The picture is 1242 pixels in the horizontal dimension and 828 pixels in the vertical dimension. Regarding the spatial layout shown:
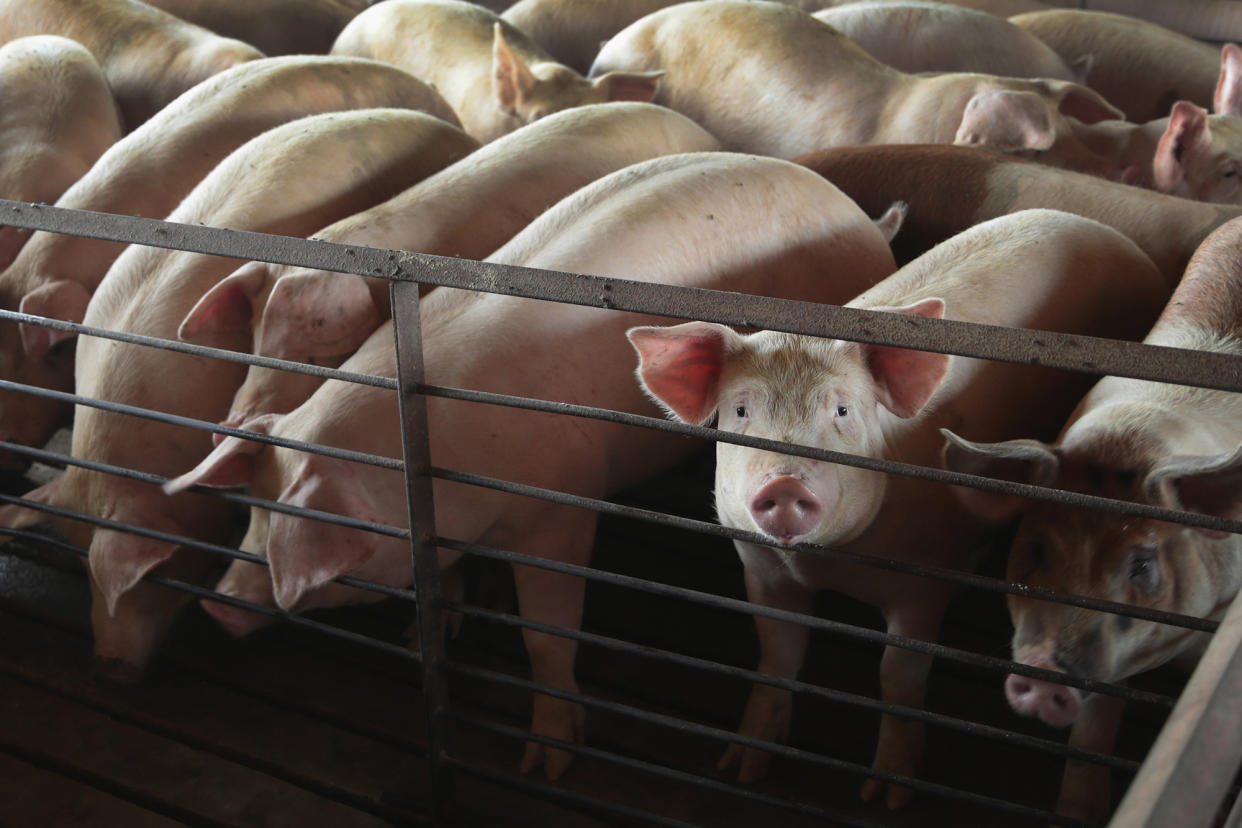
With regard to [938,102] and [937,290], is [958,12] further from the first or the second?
[937,290]

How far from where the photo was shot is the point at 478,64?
145 inches

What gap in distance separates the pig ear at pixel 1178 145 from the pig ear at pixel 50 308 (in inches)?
101

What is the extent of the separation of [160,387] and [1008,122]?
2.16 meters

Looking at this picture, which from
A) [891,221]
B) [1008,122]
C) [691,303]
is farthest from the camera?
[1008,122]

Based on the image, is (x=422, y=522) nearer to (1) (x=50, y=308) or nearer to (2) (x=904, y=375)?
(2) (x=904, y=375)

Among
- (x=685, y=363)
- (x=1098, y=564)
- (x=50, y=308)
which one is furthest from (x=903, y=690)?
(x=50, y=308)

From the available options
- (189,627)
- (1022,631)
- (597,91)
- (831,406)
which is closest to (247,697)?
(189,627)

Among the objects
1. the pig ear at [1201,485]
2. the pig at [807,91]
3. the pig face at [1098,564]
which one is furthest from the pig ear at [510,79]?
the pig ear at [1201,485]

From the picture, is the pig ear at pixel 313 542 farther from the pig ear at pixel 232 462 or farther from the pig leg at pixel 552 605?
the pig leg at pixel 552 605

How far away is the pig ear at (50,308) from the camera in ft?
7.91

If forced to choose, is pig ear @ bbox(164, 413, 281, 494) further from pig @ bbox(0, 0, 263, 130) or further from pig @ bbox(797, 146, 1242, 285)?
pig @ bbox(0, 0, 263, 130)

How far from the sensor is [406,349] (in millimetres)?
1480

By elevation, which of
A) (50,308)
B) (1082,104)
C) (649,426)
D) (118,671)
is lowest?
(118,671)

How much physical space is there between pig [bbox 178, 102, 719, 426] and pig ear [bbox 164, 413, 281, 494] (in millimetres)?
133
